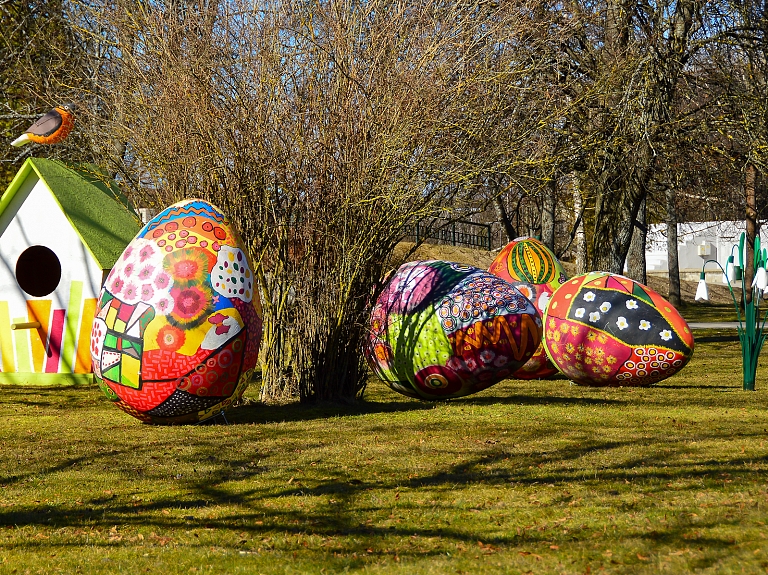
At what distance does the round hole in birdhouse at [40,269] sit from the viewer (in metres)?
14.5

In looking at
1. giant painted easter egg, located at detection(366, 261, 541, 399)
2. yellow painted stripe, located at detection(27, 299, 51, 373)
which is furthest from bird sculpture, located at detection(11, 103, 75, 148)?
giant painted easter egg, located at detection(366, 261, 541, 399)

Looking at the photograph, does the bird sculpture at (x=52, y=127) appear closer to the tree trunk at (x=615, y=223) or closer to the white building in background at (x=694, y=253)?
the tree trunk at (x=615, y=223)

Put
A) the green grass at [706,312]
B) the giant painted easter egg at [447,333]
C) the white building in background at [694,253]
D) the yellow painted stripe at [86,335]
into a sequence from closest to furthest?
the giant painted easter egg at [447,333]
the yellow painted stripe at [86,335]
the green grass at [706,312]
the white building in background at [694,253]

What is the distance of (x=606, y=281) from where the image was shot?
12.0m

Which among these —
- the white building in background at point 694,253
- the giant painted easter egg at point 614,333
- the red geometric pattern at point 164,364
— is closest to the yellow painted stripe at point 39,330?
the red geometric pattern at point 164,364

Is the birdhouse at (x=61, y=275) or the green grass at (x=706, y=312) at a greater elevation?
the birdhouse at (x=61, y=275)

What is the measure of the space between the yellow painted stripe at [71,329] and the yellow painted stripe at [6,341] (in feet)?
2.47

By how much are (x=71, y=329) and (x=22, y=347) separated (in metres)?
0.76

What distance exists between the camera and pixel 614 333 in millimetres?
11516

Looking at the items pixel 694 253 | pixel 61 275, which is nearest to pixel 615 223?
pixel 61 275

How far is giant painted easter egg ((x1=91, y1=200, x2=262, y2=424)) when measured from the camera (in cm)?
806

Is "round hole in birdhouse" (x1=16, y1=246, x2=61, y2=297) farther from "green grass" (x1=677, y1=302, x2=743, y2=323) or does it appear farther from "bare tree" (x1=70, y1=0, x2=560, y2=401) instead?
"green grass" (x1=677, y1=302, x2=743, y2=323)

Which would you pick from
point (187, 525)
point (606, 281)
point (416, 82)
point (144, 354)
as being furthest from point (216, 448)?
point (606, 281)

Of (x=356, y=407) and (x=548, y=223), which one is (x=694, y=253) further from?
(x=356, y=407)
